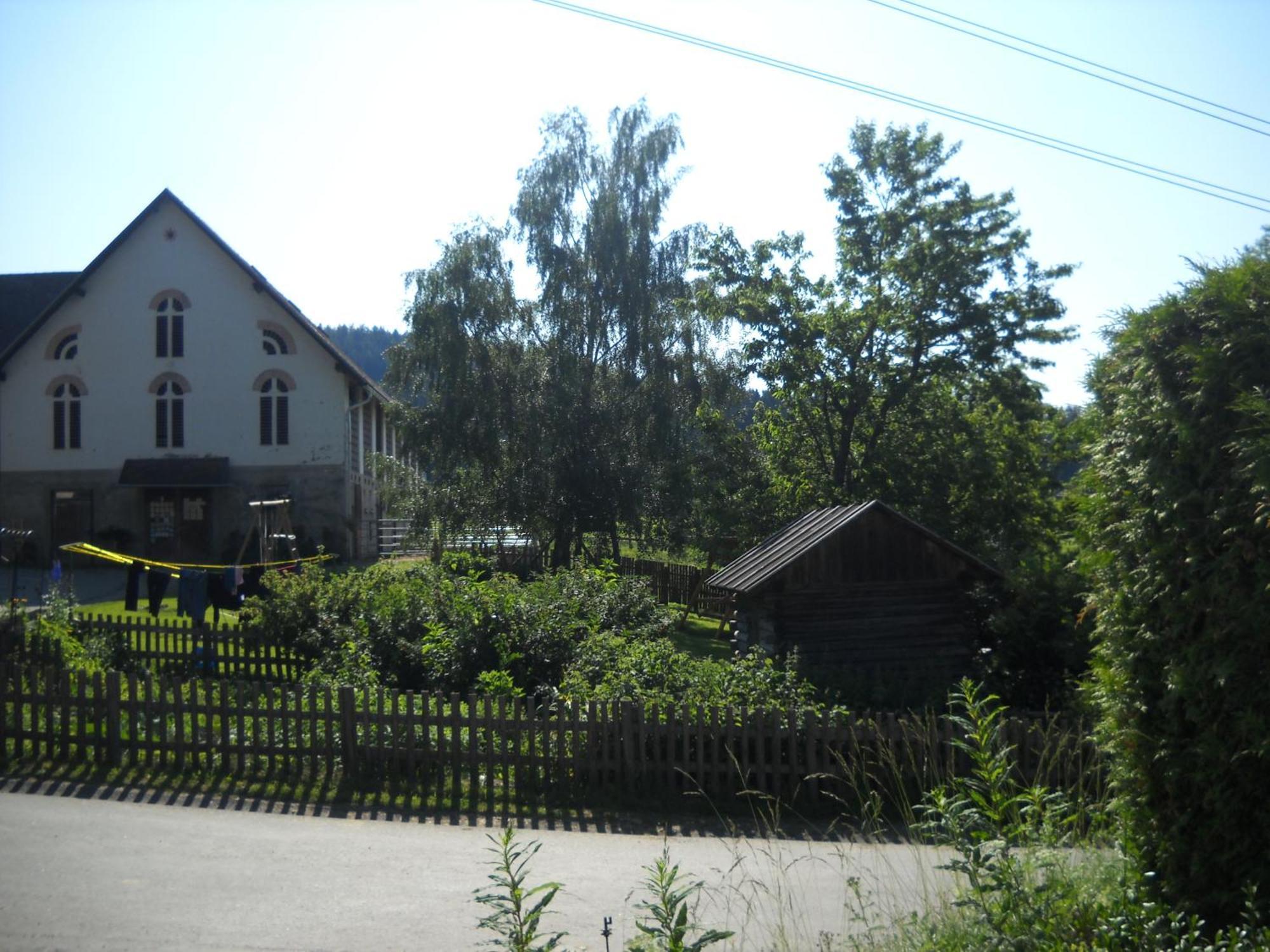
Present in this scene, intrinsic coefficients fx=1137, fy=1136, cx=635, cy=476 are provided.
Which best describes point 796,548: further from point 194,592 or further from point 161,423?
point 161,423

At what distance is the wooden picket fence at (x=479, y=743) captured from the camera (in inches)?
413

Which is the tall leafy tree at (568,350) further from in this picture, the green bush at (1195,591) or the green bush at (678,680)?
the green bush at (1195,591)

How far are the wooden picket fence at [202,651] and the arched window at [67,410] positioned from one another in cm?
2501

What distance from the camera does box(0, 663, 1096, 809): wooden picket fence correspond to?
10.5 meters

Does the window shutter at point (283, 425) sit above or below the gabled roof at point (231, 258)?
below

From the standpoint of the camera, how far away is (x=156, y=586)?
19.1m

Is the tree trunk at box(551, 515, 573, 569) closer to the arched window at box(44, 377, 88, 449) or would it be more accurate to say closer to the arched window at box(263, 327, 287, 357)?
the arched window at box(263, 327, 287, 357)

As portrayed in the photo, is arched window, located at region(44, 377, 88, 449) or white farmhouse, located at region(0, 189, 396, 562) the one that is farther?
arched window, located at region(44, 377, 88, 449)

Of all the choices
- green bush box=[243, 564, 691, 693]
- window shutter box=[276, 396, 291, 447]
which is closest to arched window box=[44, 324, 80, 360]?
window shutter box=[276, 396, 291, 447]

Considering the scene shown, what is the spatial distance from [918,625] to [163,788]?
9.52 m

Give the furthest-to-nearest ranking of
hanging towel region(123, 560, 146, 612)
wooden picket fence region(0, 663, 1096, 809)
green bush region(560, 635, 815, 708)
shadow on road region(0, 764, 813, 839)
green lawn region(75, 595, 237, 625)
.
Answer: green lawn region(75, 595, 237, 625)
hanging towel region(123, 560, 146, 612)
green bush region(560, 635, 815, 708)
wooden picket fence region(0, 663, 1096, 809)
shadow on road region(0, 764, 813, 839)

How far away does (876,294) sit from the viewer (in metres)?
26.3

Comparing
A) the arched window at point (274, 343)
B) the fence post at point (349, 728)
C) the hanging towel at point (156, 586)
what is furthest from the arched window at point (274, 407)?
the fence post at point (349, 728)

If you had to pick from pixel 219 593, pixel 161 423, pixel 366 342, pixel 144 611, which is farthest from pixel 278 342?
pixel 366 342
